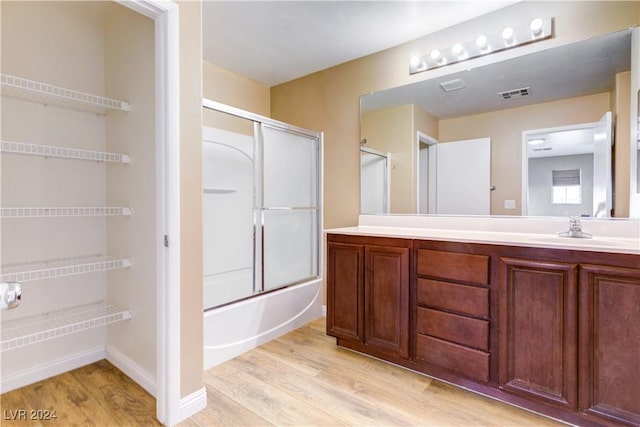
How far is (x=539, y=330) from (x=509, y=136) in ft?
4.25

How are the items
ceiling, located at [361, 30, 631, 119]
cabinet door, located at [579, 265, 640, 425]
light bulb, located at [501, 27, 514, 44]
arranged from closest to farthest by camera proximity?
cabinet door, located at [579, 265, 640, 425], ceiling, located at [361, 30, 631, 119], light bulb, located at [501, 27, 514, 44]

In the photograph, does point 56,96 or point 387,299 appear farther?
point 387,299

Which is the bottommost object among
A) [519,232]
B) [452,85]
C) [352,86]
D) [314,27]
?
[519,232]

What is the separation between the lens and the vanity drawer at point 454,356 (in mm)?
1745

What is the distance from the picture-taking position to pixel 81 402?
→ 1.71m

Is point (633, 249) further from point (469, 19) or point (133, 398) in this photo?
point (133, 398)

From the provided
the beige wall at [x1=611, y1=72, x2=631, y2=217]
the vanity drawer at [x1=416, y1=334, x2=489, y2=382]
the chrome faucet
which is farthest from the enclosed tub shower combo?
the beige wall at [x1=611, y1=72, x2=631, y2=217]

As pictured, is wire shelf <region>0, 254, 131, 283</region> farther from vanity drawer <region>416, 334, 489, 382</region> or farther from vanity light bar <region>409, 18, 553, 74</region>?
vanity light bar <region>409, 18, 553, 74</region>

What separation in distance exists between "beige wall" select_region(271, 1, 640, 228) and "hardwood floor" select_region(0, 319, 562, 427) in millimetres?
1367

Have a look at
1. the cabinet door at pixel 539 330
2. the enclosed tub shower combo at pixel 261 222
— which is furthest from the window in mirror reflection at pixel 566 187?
the enclosed tub shower combo at pixel 261 222

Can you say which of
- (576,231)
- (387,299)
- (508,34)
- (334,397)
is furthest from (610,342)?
(508,34)

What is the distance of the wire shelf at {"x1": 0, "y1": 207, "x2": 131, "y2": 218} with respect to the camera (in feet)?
5.25

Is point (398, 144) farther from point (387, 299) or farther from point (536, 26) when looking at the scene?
point (387, 299)

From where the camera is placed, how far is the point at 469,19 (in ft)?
7.47
